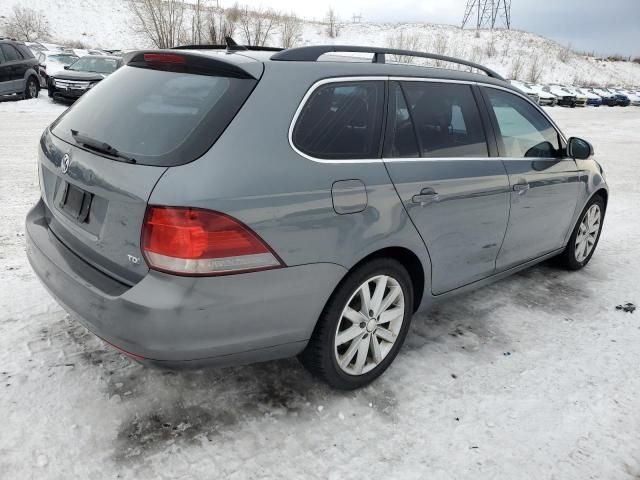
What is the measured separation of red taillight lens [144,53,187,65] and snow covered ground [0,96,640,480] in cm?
162

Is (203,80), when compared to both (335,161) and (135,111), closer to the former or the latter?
(135,111)

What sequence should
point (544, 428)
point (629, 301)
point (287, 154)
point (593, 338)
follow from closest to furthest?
point (287, 154), point (544, 428), point (593, 338), point (629, 301)

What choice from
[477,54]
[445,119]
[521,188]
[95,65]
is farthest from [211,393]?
[477,54]

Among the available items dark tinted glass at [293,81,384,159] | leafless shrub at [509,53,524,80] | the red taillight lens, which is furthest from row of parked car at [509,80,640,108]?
the red taillight lens

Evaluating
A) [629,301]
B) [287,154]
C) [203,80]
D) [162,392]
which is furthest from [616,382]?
[203,80]

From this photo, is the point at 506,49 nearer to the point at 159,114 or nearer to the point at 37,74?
the point at 37,74

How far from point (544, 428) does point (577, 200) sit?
2.38 metres

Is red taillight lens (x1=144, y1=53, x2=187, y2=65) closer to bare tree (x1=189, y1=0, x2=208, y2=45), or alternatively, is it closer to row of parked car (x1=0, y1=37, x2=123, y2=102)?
row of parked car (x1=0, y1=37, x2=123, y2=102)

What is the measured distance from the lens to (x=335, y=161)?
2393 millimetres

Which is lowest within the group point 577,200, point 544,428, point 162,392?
point 162,392

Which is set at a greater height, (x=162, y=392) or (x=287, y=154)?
(x=287, y=154)

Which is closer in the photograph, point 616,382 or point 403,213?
point 403,213

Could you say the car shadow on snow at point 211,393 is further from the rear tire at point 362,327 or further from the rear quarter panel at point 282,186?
the rear quarter panel at point 282,186

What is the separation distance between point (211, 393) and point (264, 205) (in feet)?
3.74
